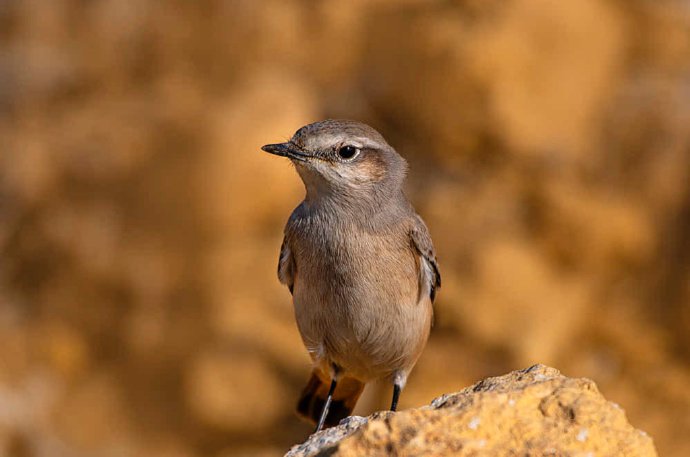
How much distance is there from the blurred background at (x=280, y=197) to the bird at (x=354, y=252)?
3.55m

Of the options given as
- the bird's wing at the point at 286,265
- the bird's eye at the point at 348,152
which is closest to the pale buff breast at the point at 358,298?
the bird's wing at the point at 286,265

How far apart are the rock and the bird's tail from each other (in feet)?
9.89

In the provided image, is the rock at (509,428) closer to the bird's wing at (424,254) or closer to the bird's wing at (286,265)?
the bird's wing at (424,254)

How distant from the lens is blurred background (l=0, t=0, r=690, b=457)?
32.0ft

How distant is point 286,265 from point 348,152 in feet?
3.12

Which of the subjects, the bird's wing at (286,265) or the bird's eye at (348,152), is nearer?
the bird's eye at (348,152)

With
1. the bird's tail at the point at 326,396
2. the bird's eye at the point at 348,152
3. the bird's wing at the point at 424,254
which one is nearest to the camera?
the bird's eye at the point at 348,152

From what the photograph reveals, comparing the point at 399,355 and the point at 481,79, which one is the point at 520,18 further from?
the point at 399,355

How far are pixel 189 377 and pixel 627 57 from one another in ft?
18.4

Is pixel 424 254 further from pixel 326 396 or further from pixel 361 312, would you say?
pixel 326 396

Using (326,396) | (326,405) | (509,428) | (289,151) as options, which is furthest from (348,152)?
(509,428)

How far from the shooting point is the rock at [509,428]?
377 centimetres

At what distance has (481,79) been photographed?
995cm

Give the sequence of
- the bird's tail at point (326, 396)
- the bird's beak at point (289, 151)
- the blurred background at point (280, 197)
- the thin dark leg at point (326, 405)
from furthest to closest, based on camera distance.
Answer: the blurred background at point (280, 197)
the bird's tail at point (326, 396)
the thin dark leg at point (326, 405)
the bird's beak at point (289, 151)
